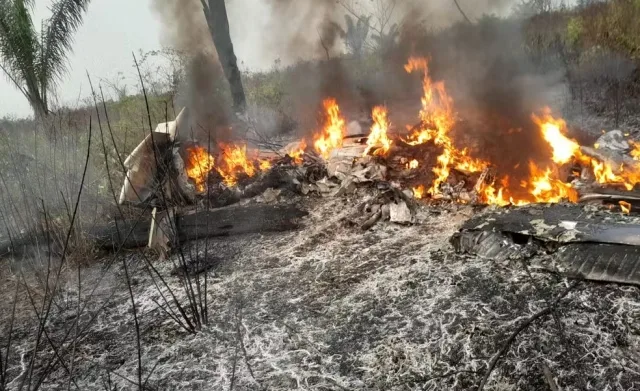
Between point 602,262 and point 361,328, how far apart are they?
2.35m

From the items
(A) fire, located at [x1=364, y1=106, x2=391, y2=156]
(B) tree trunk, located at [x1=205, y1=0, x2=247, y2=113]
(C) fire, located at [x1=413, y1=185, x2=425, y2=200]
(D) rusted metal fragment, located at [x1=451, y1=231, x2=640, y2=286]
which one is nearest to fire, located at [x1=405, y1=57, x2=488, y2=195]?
(C) fire, located at [x1=413, y1=185, x2=425, y2=200]

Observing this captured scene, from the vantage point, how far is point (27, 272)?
632 cm

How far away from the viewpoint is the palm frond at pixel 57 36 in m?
11.5

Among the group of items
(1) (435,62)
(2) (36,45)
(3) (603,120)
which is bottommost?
(3) (603,120)

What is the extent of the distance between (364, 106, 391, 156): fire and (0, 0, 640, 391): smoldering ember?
60mm

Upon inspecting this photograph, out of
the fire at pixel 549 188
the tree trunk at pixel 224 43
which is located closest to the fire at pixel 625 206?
the fire at pixel 549 188

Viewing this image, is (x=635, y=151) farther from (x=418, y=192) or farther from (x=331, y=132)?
(x=331, y=132)

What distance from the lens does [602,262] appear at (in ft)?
12.8

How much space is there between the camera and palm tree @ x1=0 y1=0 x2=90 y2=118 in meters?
10.9

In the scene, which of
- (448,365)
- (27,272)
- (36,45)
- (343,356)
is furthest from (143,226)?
(36,45)

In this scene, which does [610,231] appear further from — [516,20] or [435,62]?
[516,20]

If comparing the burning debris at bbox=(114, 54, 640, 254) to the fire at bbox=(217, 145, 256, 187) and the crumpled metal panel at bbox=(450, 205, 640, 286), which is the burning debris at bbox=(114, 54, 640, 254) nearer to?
the fire at bbox=(217, 145, 256, 187)

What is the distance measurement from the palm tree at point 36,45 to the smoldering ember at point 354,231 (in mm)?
54

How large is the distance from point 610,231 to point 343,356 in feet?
9.85
